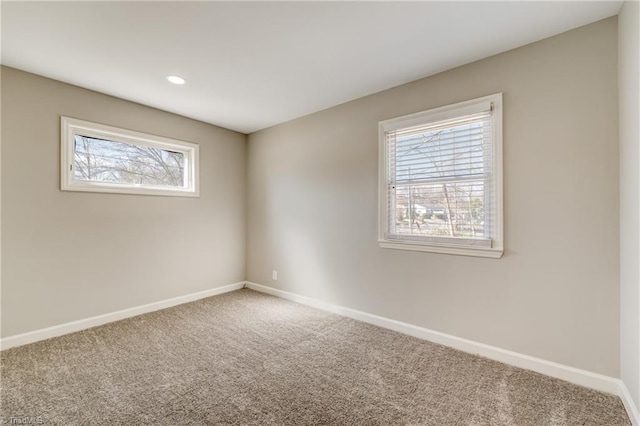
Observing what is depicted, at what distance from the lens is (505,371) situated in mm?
2158

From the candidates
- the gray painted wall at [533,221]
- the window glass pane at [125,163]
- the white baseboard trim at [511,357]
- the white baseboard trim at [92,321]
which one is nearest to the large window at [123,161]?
the window glass pane at [125,163]

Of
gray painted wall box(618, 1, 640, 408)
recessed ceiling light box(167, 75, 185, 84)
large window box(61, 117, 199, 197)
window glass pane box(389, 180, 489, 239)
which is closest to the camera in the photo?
gray painted wall box(618, 1, 640, 408)

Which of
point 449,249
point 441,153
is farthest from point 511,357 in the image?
point 441,153

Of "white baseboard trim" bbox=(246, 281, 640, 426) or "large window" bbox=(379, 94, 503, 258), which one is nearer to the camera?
"white baseboard trim" bbox=(246, 281, 640, 426)

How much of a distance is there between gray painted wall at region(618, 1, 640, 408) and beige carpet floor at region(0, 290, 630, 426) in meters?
0.37

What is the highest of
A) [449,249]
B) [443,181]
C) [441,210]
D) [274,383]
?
[443,181]

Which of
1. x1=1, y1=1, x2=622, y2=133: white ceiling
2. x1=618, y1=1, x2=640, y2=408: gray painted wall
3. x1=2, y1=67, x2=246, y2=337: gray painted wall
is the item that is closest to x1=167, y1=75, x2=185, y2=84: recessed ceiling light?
x1=1, y1=1, x2=622, y2=133: white ceiling

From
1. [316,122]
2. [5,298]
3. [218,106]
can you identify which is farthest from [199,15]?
[5,298]

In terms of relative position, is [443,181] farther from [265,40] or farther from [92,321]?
[92,321]

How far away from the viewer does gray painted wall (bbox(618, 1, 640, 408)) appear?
1.59 m

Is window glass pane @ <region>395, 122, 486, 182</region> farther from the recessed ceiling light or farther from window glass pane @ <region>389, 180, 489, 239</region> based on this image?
the recessed ceiling light

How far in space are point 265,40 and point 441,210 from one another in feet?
6.69

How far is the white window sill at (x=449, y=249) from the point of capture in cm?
233

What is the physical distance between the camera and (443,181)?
260cm
